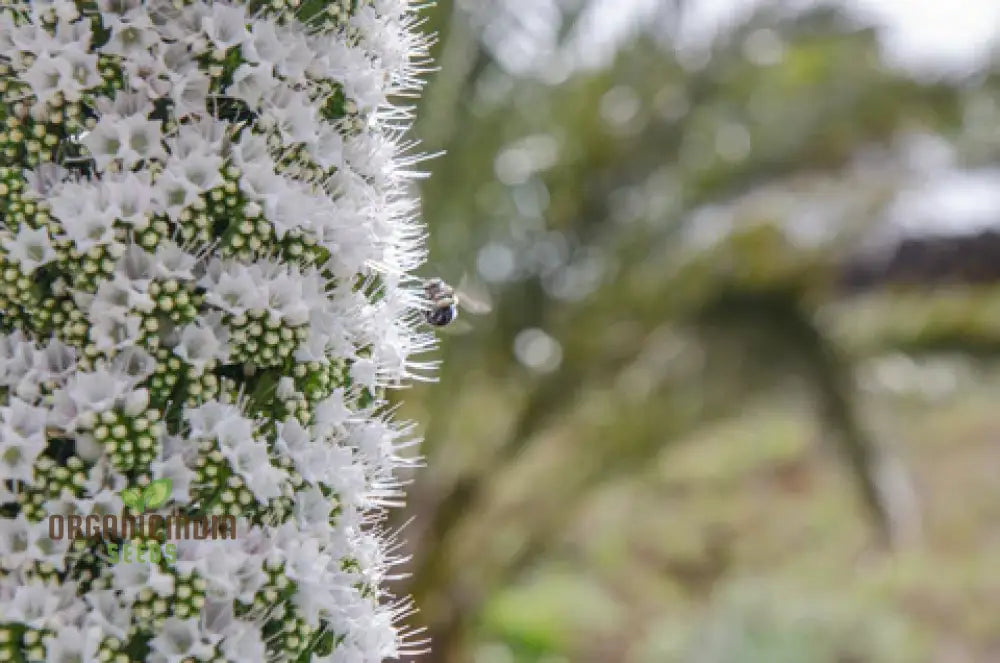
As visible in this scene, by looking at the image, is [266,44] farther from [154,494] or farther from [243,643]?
[243,643]

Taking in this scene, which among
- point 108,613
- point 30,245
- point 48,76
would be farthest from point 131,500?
→ point 48,76

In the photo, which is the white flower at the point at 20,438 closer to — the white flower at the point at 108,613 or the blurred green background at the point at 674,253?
the white flower at the point at 108,613

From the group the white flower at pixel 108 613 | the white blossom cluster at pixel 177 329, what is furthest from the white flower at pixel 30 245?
the white flower at pixel 108 613

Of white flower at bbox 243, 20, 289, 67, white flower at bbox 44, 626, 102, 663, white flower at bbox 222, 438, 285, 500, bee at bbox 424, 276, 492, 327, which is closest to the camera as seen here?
white flower at bbox 44, 626, 102, 663

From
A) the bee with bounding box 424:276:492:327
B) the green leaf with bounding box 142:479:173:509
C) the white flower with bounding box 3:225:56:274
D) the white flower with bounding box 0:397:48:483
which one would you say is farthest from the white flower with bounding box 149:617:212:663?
the bee with bounding box 424:276:492:327

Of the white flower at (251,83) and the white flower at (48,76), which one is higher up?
the white flower at (251,83)

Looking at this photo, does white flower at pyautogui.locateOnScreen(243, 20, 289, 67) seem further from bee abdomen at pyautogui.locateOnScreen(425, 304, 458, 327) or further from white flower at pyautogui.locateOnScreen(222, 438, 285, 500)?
bee abdomen at pyautogui.locateOnScreen(425, 304, 458, 327)
